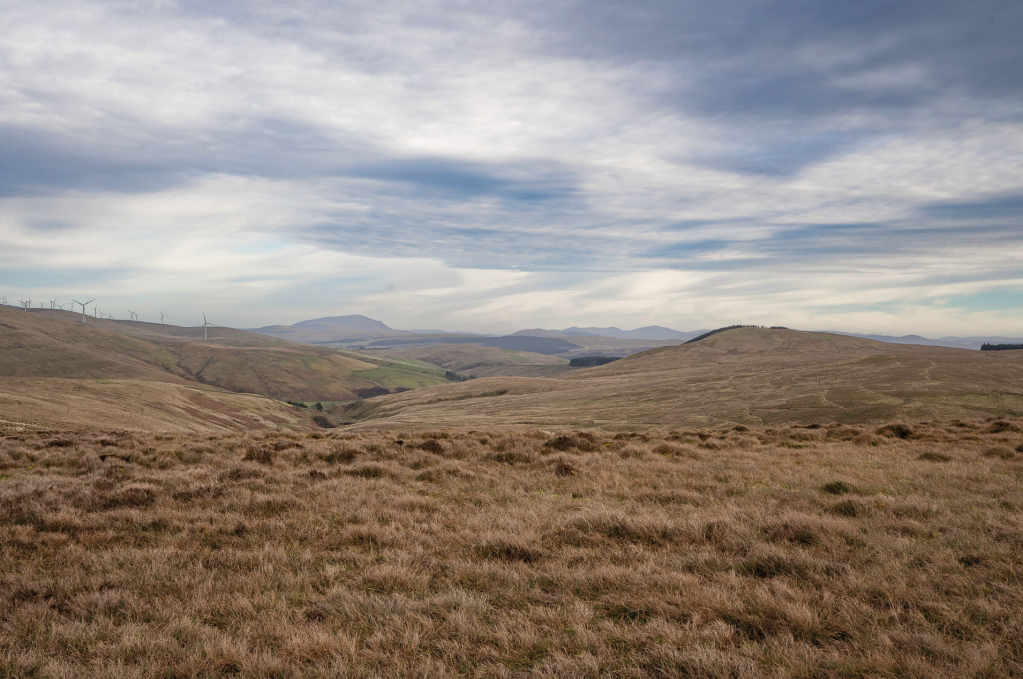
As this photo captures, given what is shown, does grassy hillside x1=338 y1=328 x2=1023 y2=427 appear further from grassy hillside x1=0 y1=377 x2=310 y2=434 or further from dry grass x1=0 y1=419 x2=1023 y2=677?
dry grass x1=0 y1=419 x2=1023 y2=677

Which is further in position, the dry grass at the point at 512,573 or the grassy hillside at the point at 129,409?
the grassy hillside at the point at 129,409

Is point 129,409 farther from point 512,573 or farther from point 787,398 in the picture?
point 787,398

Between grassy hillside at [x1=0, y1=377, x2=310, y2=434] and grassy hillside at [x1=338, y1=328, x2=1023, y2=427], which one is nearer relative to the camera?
grassy hillside at [x1=338, y1=328, x2=1023, y2=427]

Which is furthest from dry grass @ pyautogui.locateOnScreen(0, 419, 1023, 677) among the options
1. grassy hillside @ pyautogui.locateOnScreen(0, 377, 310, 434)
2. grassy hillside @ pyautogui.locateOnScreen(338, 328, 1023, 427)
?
grassy hillside @ pyautogui.locateOnScreen(338, 328, 1023, 427)

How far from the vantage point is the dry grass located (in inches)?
215

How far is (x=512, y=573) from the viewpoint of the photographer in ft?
25.4

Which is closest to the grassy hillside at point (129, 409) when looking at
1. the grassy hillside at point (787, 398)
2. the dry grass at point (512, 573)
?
the dry grass at point (512, 573)

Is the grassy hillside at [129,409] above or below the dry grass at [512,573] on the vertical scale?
below

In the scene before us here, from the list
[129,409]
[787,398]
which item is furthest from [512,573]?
[129,409]

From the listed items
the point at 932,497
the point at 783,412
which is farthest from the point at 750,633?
the point at 783,412

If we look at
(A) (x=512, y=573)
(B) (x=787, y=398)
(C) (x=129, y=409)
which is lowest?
(C) (x=129, y=409)

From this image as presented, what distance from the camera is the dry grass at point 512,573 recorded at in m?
5.46

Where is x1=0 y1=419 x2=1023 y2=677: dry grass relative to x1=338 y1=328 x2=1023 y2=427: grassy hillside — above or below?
above

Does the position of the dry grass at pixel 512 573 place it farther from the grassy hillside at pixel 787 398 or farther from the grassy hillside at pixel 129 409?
the grassy hillside at pixel 787 398
